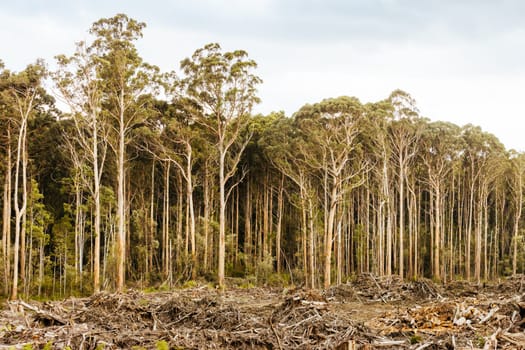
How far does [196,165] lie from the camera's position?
105ft

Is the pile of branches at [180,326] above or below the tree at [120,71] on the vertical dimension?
below

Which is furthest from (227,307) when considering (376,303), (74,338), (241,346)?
(376,303)

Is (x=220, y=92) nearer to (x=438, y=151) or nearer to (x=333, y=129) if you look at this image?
(x=333, y=129)

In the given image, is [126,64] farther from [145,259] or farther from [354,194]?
[354,194]

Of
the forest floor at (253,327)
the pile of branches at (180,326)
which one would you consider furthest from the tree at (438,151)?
the pile of branches at (180,326)

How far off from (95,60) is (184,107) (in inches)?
215

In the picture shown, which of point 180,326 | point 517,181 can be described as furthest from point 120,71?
point 517,181

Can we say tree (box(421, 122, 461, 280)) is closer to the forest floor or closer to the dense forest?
the dense forest

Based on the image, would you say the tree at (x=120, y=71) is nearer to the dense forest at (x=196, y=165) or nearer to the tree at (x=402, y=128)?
the dense forest at (x=196, y=165)

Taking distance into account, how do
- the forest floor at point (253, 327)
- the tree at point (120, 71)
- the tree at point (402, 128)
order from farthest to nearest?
the tree at point (402, 128), the tree at point (120, 71), the forest floor at point (253, 327)

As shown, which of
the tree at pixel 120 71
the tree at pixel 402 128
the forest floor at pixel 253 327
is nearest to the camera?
the forest floor at pixel 253 327

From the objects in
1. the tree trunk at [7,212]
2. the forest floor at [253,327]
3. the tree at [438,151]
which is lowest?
the forest floor at [253,327]

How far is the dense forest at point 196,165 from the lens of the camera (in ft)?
69.6

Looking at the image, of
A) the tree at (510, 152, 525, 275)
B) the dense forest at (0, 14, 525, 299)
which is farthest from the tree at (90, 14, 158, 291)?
the tree at (510, 152, 525, 275)
